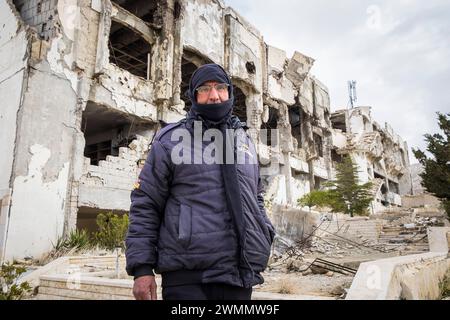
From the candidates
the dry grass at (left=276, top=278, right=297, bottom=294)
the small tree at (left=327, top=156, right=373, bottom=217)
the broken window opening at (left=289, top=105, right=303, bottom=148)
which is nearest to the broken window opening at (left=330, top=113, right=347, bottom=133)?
the broken window opening at (left=289, top=105, right=303, bottom=148)

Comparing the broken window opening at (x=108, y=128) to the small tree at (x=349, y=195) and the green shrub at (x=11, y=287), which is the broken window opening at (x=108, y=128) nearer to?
the green shrub at (x=11, y=287)

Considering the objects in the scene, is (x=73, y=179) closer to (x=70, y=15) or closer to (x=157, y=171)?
(x=70, y=15)

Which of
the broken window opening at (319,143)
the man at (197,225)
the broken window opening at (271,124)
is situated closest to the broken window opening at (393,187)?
the broken window opening at (319,143)

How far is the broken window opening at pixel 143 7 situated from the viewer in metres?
→ 15.2

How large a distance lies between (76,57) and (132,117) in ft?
9.25

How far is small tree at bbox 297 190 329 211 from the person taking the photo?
20.0m

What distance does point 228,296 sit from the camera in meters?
1.71

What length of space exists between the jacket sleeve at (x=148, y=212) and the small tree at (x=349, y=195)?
19.0 meters

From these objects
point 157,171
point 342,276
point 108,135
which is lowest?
point 342,276

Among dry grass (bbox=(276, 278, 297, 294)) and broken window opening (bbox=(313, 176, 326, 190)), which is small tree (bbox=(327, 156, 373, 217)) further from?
dry grass (bbox=(276, 278, 297, 294))

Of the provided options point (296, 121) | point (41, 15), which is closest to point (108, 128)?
point (41, 15)

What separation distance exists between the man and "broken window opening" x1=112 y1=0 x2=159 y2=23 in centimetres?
1448

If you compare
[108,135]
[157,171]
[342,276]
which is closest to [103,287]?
[157,171]

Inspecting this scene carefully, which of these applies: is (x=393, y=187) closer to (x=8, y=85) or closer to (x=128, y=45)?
(x=128, y=45)
